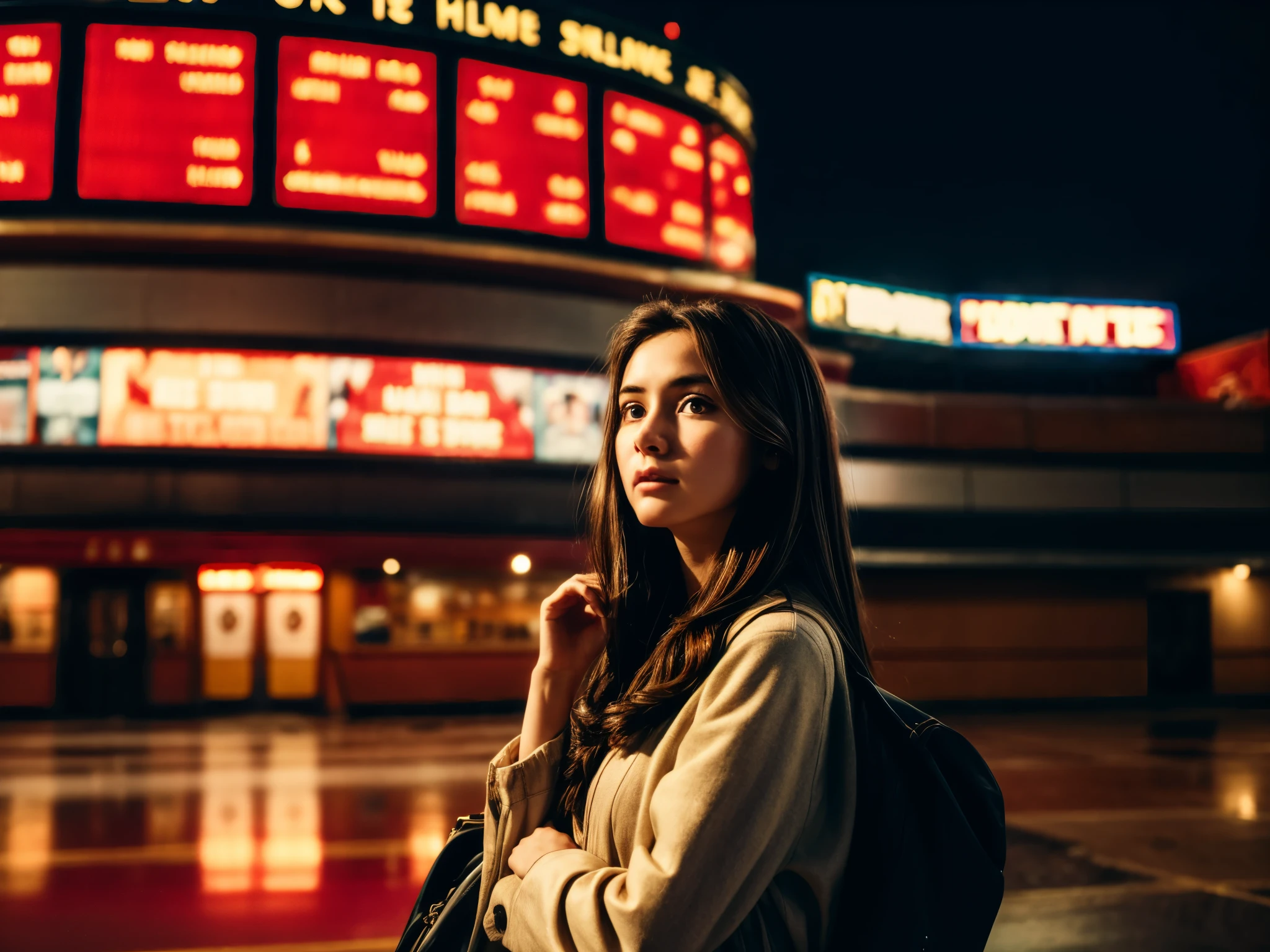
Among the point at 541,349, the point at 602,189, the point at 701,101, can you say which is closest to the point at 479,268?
the point at 541,349

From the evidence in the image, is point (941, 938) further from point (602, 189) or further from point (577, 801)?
point (602, 189)

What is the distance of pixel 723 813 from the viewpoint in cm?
138

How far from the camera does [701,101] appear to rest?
20469 mm

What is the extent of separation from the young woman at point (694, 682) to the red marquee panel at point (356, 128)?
16771 mm

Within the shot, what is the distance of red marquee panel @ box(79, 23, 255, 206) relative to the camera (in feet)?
55.1

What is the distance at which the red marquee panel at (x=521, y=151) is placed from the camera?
59.0 ft

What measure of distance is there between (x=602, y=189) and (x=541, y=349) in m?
3.56

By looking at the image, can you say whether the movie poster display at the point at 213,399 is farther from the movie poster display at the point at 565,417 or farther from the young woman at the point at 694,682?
the young woman at the point at 694,682

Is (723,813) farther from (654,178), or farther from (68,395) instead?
(654,178)

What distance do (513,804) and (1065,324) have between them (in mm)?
26126

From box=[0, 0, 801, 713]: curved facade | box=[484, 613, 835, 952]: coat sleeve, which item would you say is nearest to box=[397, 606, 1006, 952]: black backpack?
box=[484, 613, 835, 952]: coat sleeve

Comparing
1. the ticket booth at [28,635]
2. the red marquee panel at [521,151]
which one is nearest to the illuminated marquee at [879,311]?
the red marquee panel at [521,151]

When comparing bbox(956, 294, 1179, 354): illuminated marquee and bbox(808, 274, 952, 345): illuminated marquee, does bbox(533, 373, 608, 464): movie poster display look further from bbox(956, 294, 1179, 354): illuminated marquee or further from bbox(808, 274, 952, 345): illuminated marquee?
bbox(956, 294, 1179, 354): illuminated marquee

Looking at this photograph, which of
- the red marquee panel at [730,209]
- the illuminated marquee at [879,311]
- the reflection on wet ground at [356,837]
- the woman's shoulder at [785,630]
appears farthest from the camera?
the illuminated marquee at [879,311]
